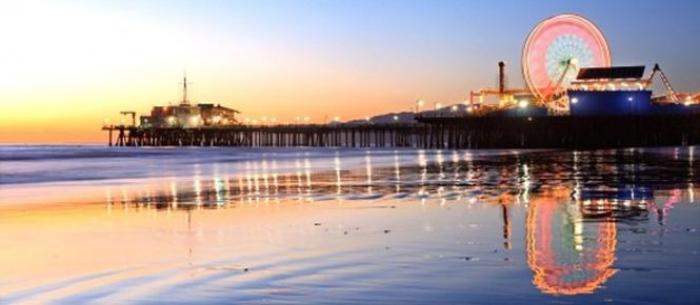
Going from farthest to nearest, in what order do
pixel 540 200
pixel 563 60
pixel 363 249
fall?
pixel 563 60
pixel 540 200
pixel 363 249

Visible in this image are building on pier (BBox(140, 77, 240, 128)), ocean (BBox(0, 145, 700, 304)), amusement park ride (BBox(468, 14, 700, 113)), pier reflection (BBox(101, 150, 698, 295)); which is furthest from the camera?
building on pier (BBox(140, 77, 240, 128))

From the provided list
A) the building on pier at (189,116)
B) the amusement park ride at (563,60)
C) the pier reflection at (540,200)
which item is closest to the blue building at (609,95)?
the amusement park ride at (563,60)

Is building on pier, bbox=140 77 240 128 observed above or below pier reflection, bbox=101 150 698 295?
above

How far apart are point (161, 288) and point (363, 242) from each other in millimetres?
3954

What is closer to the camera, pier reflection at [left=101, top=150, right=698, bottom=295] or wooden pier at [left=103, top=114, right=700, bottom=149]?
pier reflection at [left=101, top=150, right=698, bottom=295]

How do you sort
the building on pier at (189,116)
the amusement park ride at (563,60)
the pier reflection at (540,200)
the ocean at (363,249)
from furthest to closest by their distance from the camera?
the building on pier at (189,116) < the amusement park ride at (563,60) < the pier reflection at (540,200) < the ocean at (363,249)

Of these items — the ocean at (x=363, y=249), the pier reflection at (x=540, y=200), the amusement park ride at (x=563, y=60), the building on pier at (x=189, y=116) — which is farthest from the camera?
the building on pier at (x=189, y=116)

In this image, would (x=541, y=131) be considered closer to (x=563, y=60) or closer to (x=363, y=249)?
(x=563, y=60)

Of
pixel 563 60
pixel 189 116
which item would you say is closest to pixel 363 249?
pixel 563 60

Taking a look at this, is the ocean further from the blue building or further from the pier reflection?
the blue building

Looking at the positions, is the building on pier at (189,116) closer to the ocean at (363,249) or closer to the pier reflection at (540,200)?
the pier reflection at (540,200)

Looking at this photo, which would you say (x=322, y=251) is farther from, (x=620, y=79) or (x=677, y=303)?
(x=620, y=79)

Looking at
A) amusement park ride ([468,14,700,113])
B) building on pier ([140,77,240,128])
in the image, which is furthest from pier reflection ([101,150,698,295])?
building on pier ([140,77,240,128])

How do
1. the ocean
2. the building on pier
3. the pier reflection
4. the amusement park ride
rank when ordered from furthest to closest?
1. the building on pier
2. the amusement park ride
3. the pier reflection
4. the ocean
